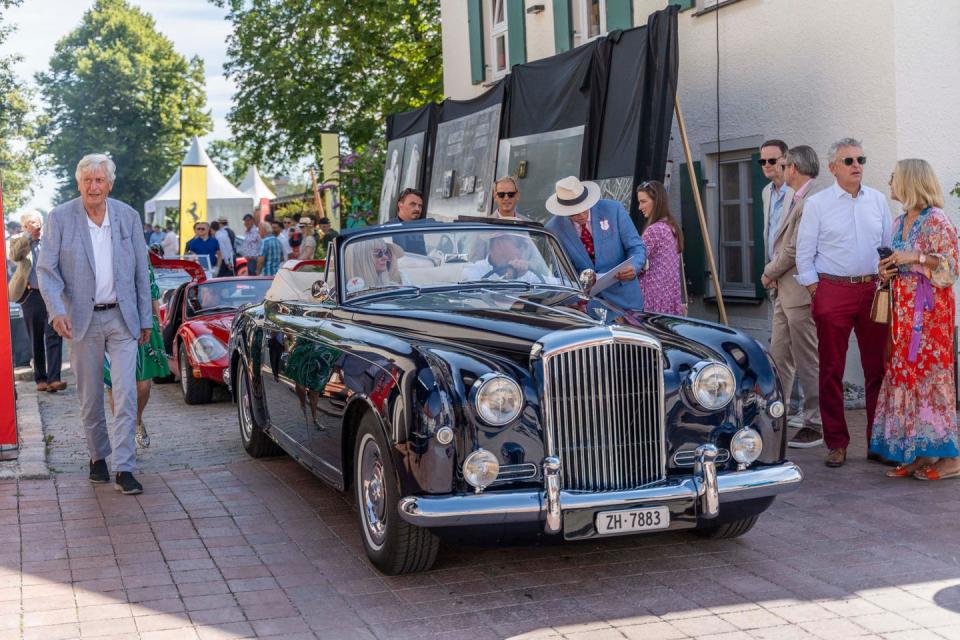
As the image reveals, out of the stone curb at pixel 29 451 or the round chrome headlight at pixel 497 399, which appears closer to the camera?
the round chrome headlight at pixel 497 399

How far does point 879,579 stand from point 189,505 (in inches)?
158

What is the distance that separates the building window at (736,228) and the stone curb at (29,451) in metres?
7.18

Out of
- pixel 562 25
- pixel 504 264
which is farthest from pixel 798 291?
pixel 562 25

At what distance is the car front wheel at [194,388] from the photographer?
39.3 ft

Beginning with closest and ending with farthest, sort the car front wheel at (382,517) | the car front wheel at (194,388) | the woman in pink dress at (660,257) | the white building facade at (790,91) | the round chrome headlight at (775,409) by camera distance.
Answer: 1. the car front wheel at (382,517)
2. the round chrome headlight at (775,409)
3. the woman in pink dress at (660,257)
4. the white building facade at (790,91)
5. the car front wheel at (194,388)

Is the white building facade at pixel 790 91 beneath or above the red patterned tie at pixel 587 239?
above

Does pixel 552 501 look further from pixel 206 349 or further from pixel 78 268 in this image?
pixel 206 349

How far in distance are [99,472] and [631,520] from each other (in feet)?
14.1

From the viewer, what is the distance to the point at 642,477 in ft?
17.0

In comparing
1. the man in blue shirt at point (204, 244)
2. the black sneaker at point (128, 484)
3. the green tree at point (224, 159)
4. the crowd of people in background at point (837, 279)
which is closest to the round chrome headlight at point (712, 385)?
the crowd of people in background at point (837, 279)

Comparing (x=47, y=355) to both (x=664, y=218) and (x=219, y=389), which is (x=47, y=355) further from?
(x=664, y=218)

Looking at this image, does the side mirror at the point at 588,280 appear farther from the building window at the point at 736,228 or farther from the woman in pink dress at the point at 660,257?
the building window at the point at 736,228

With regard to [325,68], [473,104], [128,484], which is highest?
[325,68]

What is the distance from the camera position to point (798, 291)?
847cm
